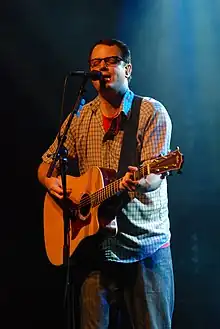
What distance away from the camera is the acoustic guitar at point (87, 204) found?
6.26 feet

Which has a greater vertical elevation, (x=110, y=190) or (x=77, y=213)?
(x=110, y=190)

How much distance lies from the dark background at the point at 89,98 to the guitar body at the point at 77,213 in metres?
0.48

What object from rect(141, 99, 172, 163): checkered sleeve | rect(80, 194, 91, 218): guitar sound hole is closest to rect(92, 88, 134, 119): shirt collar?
rect(141, 99, 172, 163): checkered sleeve

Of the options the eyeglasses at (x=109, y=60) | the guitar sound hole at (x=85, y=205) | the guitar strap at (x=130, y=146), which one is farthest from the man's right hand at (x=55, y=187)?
the eyeglasses at (x=109, y=60)

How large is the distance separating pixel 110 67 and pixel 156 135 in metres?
0.39

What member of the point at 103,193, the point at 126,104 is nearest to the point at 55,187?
the point at 103,193

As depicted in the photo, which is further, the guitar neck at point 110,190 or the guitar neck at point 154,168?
the guitar neck at point 110,190

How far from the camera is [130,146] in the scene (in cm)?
221

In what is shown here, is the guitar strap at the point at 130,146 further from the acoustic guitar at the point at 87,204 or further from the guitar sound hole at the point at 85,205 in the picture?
the guitar sound hole at the point at 85,205

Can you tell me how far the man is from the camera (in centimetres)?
219

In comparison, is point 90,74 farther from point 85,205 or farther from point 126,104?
point 85,205

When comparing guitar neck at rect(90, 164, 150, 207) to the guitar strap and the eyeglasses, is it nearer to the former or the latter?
the guitar strap

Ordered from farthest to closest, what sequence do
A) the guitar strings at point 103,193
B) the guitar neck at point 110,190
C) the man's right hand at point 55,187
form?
the man's right hand at point 55,187 < the guitar strings at point 103,193 < the guitar neck at point 110,190
